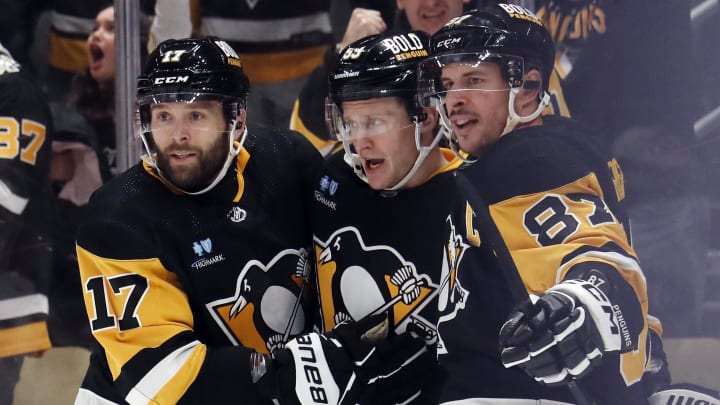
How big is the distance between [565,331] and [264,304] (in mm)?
862

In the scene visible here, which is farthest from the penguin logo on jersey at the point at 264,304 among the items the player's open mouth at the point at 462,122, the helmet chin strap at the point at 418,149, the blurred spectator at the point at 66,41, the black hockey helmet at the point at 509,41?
the blurred spectator at the point at 66,41

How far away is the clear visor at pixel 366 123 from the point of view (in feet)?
7.39

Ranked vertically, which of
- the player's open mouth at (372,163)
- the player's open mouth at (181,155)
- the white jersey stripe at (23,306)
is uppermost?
the player's open mouth at (181,155)

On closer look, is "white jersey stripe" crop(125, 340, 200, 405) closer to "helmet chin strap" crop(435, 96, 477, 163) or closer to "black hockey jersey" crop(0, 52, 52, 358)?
"helmet chin strap" crop(435, 96, 477, 163)

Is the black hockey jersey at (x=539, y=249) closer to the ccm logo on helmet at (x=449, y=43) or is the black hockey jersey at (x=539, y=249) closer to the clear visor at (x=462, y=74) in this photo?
the clear visor at (x=462, y=74)

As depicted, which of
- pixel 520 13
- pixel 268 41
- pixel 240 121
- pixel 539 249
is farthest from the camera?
pixel 268 41

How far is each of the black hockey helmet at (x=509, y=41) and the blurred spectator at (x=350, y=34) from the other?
1.28 ft

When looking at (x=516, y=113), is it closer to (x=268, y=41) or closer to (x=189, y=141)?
(x=189, y=141)

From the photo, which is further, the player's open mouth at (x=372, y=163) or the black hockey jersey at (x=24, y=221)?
the black hockey jersey at (x=24, y=221)

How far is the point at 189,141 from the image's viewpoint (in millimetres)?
2352

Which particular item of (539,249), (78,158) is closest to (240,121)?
(539,249)

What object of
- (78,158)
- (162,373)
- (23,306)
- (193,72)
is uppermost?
(193,72)

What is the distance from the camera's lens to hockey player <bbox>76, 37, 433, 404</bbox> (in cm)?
226

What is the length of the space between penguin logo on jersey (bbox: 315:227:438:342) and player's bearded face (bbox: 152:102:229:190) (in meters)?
0.32
